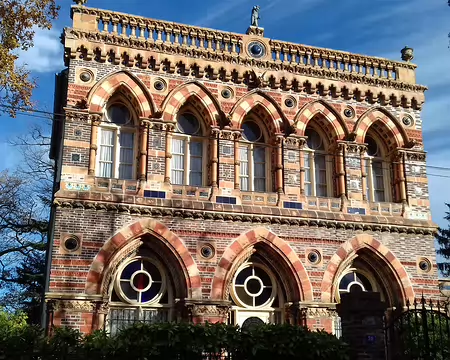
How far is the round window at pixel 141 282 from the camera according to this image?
17.9 metres

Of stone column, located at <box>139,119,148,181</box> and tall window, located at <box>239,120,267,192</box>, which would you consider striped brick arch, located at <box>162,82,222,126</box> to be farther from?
tall window, located at <box>239,120,267,192</box>

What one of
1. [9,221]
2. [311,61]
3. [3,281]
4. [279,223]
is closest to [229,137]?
[279,223]

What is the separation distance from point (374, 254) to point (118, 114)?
9440 mm

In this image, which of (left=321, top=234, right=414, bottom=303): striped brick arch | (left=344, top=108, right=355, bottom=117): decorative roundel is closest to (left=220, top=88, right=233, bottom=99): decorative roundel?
(left=344, top=108, right=355, bottom=117): decorative roundel

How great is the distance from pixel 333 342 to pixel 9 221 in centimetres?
2233

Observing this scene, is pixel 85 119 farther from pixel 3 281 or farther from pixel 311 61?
pixel 3 281

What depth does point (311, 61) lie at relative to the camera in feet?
71.4

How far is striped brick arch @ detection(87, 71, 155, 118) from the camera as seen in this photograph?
1872 centimetres

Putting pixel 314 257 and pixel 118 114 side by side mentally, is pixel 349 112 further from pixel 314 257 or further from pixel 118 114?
pixel 118 114

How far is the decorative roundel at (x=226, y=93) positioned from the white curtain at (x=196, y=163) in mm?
1759

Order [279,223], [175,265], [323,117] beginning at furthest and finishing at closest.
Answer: [323,117], [279,223], [175,265]

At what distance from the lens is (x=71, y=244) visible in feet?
56.6

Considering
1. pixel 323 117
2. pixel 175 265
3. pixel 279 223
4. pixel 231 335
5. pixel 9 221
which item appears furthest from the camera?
Answer: pixel 9 221

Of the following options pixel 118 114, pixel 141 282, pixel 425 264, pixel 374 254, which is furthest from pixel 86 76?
pixel 425 264
